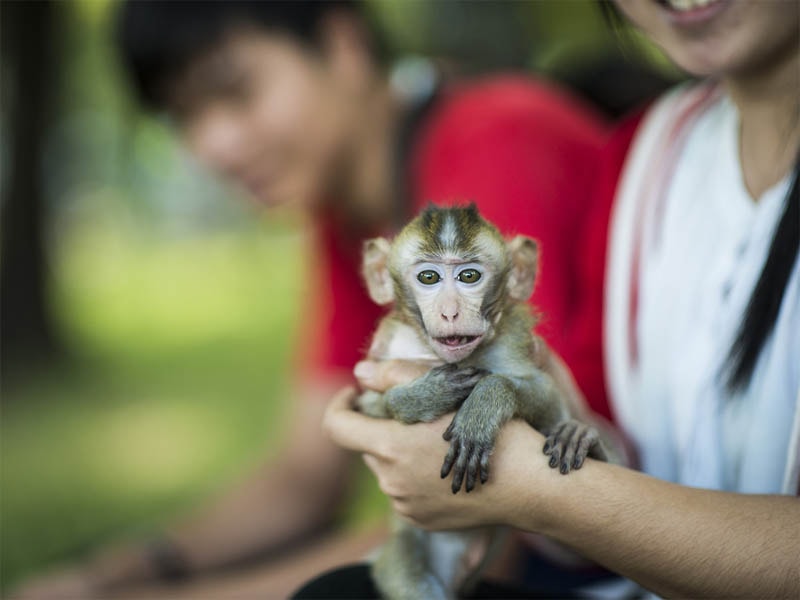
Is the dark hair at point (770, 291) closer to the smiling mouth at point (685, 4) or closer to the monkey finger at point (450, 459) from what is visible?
the smiling mouth at point (685, 4)

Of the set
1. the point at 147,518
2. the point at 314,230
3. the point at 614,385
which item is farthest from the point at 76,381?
the point at 614,385

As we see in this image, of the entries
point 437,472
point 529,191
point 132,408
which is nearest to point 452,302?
point 437,472

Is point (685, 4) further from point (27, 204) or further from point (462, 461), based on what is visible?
point (27, 204)

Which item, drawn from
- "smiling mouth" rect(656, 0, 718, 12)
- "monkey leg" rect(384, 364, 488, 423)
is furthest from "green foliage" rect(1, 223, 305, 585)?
"smiling mouth" rect(656, 0, 718, 12)

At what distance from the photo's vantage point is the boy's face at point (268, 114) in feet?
9.21

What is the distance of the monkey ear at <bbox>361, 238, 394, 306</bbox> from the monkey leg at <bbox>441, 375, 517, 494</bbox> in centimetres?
30

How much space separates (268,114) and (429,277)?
160 cm

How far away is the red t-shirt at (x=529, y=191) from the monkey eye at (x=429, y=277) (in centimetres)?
51

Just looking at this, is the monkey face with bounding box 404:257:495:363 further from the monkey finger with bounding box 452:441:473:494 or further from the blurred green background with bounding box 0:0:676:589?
the blurred green background with bounding box 0:0:676:589

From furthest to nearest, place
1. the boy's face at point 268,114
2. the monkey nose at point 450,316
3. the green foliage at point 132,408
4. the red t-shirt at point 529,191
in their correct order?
1. the green foliage at point 132,408
2. the boy's face at point 268,114
3. the red t-shirt at point 529,191
4. the monkey nose at point 450,316

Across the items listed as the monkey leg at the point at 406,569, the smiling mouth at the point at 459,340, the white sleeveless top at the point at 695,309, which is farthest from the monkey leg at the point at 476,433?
the white sleeveless top at the point at 695,309

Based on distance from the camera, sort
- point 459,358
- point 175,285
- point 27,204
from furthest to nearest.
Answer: point 175,285, point 27,204, point 459,358

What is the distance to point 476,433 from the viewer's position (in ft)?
4.76

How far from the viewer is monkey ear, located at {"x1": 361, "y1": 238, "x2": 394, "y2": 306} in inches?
65.2
